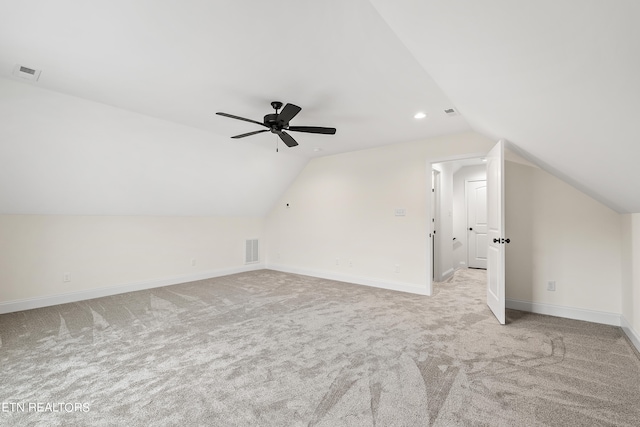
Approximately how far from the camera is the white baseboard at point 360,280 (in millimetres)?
4532

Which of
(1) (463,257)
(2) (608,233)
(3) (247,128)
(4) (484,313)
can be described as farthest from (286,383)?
(1) (463,257)

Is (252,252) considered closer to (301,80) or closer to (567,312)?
(301,80)

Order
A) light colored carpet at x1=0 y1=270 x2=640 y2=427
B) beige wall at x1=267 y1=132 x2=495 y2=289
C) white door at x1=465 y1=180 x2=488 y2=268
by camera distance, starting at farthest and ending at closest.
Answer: white door at x1=465 y1=180 x2=488 y2=268 → beige wall at x1=267 y1=132 x2=495 y2=289 → light colored carpet at x1=0 y1=270 x2=640 y2=427

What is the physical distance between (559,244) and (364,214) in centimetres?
276

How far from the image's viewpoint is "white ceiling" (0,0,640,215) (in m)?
1.33

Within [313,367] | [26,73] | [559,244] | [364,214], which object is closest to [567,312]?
[559,244]

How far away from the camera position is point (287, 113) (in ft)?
9.31

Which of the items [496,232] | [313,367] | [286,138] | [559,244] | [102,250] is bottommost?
[313,367]

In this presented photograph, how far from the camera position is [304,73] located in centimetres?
249

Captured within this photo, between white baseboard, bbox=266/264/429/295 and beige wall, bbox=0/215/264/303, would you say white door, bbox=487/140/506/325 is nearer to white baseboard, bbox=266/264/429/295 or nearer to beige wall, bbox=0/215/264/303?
white baseboard, bbox=266/264/429/295

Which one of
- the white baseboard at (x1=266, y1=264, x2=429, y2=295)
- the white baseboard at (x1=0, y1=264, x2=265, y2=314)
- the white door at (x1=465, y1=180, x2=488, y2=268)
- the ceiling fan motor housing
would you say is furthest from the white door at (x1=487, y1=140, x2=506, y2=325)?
the white baseboard at (x1=0, y1=264, x2=265, y2=314)

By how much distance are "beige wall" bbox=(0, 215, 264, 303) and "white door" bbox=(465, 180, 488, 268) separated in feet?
18.4

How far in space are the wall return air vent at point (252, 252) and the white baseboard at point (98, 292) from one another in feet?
1.53

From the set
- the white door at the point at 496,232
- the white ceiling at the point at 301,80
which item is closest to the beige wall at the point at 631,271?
the white ceiling at the point at 301,80
